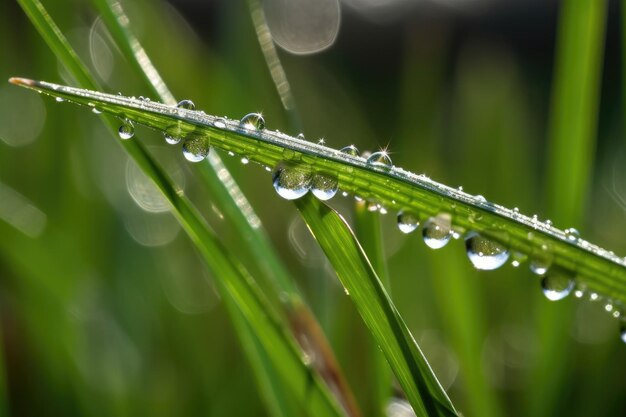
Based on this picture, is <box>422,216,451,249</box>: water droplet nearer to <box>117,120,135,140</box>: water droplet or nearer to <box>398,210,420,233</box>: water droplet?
<box>398,210,420,233</box>: water droplet

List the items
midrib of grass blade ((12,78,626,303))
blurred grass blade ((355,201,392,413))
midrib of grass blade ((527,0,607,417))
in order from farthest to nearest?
midrib of grass blade ((527,0,607,417)) → blurred grass blade ((355,201,392,413)) → midrib of grass blade ((12,78,626,303))

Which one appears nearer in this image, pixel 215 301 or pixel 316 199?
pixel 316 199

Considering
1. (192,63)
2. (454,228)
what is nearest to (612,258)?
(454,228)

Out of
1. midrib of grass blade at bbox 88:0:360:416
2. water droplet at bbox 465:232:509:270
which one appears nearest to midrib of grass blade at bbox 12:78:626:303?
water droplet at bbox 465:232:509:270

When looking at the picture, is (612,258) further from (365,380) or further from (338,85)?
(338,85)

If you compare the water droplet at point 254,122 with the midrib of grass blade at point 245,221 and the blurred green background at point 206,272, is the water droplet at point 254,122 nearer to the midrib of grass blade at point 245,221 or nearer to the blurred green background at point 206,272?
the midrib of grass blade at point 245,221
